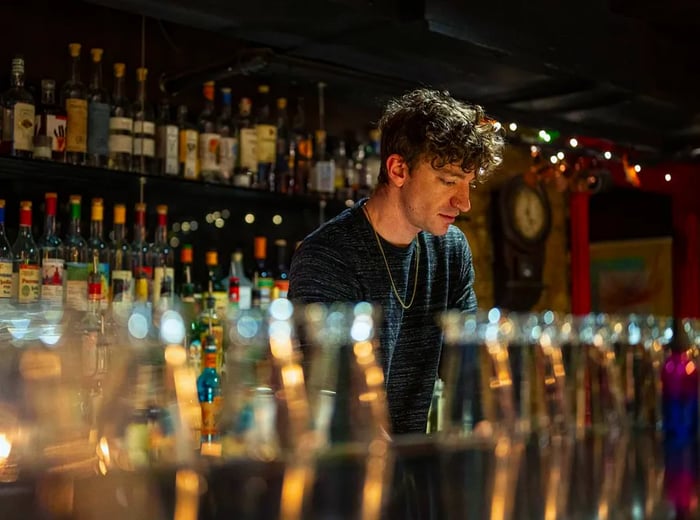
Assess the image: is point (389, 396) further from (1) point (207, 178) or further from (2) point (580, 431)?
(1) point (207, 178)

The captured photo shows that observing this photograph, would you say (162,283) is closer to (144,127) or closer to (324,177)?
(144,127)

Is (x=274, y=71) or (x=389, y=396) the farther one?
(x=274, y=71)

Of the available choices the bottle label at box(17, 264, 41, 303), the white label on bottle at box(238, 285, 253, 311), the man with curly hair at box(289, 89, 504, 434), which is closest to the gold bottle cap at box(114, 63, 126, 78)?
the bottle label at box(17, 264, 41, 303)

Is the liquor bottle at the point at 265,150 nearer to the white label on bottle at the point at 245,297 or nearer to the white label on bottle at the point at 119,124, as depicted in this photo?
the white label on bottle at the point at 245,297

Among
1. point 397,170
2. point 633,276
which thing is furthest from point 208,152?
point 633,276

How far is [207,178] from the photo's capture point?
3076mm

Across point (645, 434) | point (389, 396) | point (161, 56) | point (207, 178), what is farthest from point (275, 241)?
point (645, 434)

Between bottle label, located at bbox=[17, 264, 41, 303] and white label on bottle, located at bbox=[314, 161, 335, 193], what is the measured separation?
3.62 feet

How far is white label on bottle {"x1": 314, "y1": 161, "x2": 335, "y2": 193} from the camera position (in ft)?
11.1

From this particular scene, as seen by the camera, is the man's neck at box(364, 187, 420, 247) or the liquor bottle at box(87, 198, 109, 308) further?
the liquor bottle at box(87, 198, 109, 308)

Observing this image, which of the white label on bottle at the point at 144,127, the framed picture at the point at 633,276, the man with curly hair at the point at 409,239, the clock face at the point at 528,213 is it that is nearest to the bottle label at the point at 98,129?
the white label on bottle at the point at 144,127

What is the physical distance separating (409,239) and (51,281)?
1.17 metres

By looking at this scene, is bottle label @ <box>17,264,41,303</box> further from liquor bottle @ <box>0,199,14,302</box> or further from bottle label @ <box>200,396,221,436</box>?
bottle label @ <box>200,396,221,436</box>

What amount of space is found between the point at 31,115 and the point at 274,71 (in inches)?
30.9
